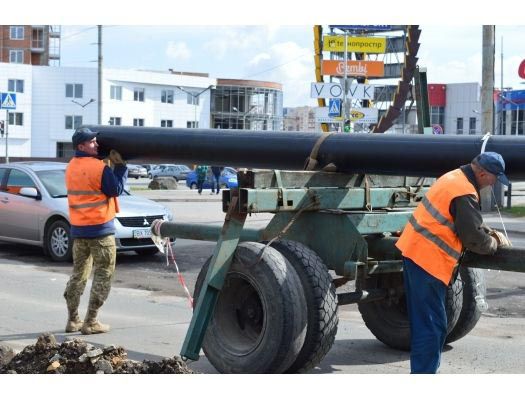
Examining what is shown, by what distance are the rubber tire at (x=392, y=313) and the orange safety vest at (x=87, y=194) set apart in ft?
8.94

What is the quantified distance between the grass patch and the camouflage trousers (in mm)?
18079

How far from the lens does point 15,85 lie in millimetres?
83812

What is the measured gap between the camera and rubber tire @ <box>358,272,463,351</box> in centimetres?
759

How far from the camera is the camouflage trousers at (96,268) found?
8.56 m

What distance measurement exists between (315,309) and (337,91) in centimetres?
2955

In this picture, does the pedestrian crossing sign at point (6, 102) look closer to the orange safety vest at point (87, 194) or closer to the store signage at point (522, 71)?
the orange safety vest at point (87, 194)

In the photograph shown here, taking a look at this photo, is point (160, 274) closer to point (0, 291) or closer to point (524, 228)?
point (0, 291)

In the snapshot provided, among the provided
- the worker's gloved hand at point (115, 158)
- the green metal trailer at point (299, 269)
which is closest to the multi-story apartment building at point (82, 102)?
the worker's gloved hand at point (115, 158)

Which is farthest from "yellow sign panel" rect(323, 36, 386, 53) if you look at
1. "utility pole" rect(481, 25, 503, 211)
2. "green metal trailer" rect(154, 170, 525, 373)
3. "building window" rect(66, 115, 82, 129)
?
"building window" rect(66, 115, 82, 129)

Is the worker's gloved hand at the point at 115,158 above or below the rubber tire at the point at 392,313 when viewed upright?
above

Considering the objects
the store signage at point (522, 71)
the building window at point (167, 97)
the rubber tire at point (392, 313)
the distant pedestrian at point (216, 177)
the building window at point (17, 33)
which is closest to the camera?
the rubber tire at point (392, 313)

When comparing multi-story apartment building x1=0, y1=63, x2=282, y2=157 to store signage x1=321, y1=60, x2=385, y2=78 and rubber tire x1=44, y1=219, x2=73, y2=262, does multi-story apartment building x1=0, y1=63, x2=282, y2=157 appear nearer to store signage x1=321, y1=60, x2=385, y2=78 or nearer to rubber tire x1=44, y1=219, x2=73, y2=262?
store signage x1=321, y1=60, x2=385, y2=78

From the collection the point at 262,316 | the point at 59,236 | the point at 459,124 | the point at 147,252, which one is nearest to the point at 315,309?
the point at 262,316

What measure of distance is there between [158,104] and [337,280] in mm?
86690
